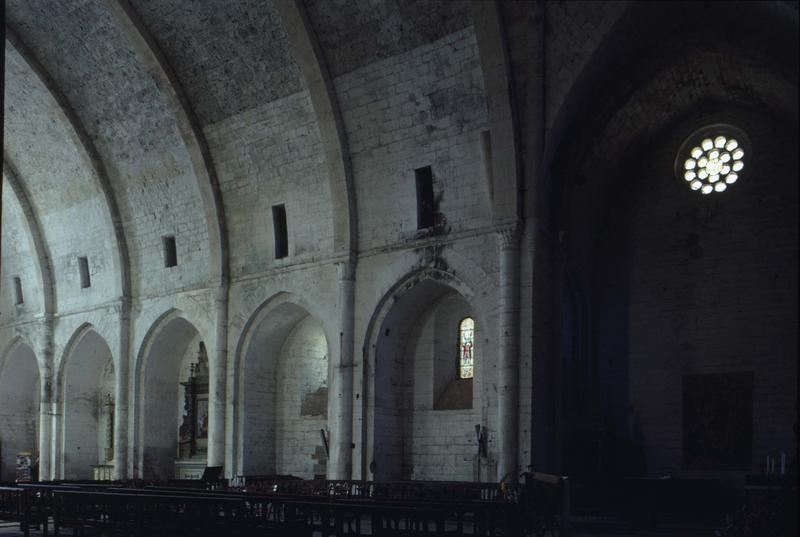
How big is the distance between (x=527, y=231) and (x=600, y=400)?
4878 millimetres

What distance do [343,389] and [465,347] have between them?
3249 mm

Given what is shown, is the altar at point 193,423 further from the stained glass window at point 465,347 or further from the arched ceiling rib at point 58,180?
the stained glass window at point 465,347

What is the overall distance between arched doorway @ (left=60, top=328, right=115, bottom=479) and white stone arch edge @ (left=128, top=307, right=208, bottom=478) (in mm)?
3168

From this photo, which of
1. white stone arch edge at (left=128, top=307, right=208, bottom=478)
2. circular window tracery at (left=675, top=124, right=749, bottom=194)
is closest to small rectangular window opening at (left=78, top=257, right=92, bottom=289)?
white stone arch edge at (left=128, top=307, right=208, bottom=478)

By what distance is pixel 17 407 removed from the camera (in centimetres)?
3231

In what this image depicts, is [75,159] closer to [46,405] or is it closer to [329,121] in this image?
[46,405]

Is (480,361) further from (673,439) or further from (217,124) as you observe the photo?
(217,124)

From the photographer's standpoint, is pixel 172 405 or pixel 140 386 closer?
pixel 140 386

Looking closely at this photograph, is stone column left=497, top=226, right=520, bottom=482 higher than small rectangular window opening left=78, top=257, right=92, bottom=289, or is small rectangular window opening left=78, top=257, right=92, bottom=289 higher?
small rectangular window opening left=78, top=257, right=92, bottom=289

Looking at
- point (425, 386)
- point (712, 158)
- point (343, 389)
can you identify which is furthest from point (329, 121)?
A: point (712, 158)

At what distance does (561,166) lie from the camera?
18.4 meters

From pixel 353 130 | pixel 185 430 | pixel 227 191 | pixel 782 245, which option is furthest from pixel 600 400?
pixel 185 430

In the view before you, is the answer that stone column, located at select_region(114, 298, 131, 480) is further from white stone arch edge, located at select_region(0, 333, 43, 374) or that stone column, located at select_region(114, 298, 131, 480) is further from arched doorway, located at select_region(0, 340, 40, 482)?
arched doorway, located at select_region(0, 340, 40, 482)

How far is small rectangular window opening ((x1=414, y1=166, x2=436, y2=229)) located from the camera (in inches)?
767
